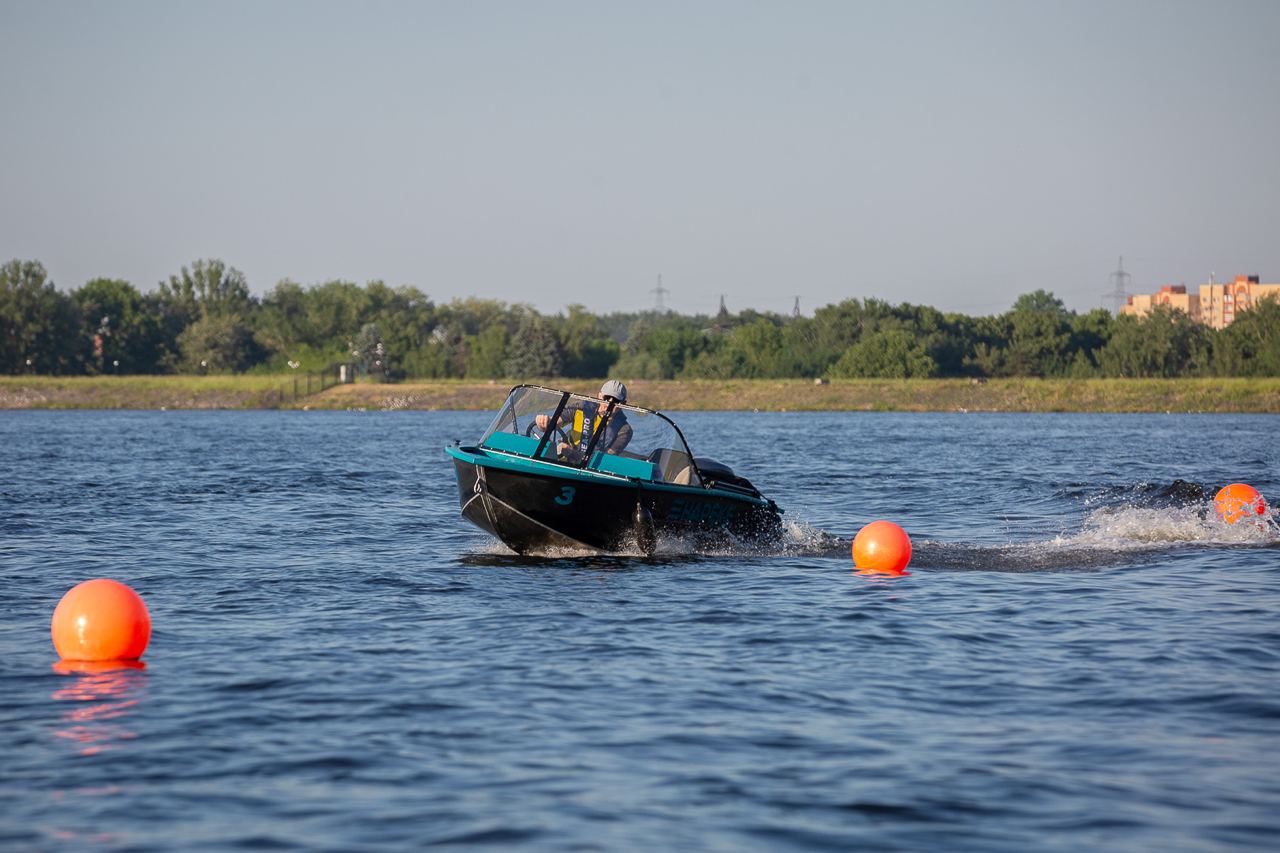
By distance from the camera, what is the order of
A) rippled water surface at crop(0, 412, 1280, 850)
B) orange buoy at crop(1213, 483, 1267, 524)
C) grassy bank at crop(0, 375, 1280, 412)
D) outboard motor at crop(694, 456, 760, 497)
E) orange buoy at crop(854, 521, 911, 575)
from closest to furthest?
rippled water surface at crop(0, 412, 1280, 850), orange buoy at crop(854, 521, 911, 575), outboard motor at crop(694, 456, 760, 497), orange buoy at crop(1213, 483, 1267, 524), grassy bank at crop(0, 375, 1280, 412)

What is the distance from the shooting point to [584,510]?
57.4 ft

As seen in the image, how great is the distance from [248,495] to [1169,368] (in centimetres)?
9882

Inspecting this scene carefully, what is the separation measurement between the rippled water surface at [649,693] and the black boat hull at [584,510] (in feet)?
1.25

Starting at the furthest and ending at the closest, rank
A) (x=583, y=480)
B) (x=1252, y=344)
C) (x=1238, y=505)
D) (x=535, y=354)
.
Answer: (x=535, y=354) < (x=1252, y=344) < (x=1238, y=505) < (x=583, y=480)

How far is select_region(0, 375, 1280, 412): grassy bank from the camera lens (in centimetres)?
9469

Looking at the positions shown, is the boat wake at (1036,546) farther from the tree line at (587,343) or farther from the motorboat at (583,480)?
the tree line at (587,343)

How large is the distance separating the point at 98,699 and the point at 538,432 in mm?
8123

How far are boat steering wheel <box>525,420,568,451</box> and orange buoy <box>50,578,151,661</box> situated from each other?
6.97 metres

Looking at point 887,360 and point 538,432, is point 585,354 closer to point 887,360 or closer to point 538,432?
point 887,360

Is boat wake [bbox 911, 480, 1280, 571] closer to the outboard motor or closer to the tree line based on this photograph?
the outboard motor

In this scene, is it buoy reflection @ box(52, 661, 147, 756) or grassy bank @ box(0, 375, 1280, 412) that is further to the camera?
grassy bank @ box(0, 375, 1280, 412)

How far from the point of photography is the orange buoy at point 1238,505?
20.9 m

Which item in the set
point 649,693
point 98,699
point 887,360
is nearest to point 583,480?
point 649,693

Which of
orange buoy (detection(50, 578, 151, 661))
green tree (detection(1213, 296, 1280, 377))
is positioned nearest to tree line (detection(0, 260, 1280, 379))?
green tree (detection(1213, 296, 1280, 377))
